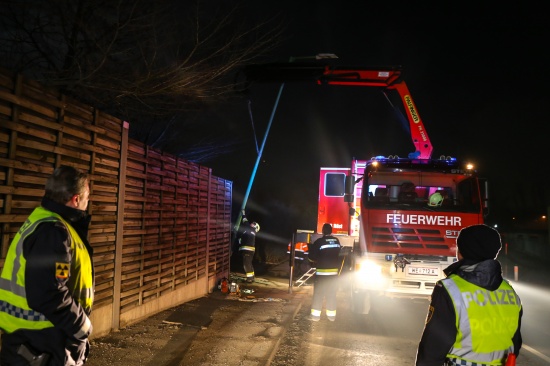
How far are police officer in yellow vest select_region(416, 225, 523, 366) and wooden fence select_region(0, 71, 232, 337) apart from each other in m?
3.75

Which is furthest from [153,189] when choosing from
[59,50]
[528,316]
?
[528,316]

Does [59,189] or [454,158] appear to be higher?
[454,158]

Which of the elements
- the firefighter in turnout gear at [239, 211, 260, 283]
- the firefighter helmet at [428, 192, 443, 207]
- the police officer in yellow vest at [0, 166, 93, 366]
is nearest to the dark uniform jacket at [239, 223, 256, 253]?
the firefighter in turnout gear at [239, 211, 260, 283]

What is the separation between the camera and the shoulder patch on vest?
7.82ft

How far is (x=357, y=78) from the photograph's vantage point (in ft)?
39.2

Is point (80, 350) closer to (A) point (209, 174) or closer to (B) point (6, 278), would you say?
(B) point (6, 278)

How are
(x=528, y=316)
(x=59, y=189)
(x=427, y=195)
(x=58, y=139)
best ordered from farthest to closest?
1. (x=528, y=316)
2. (x=427, y=195)
3. (x=58, y=139)
4. (x=59, y=189)

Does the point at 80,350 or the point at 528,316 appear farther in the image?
the point at 528,316

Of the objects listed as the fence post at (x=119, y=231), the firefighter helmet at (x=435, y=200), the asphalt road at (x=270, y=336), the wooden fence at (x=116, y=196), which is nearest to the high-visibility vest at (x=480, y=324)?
the asphalt road at (x=270, y=336)

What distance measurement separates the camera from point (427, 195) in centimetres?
896

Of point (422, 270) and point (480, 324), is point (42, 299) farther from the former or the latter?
point (422, 270)

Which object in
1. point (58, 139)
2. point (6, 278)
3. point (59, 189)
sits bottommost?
point (6, 278)

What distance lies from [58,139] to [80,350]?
313 cm

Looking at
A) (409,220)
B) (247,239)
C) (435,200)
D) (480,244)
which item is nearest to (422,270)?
(409,220)
